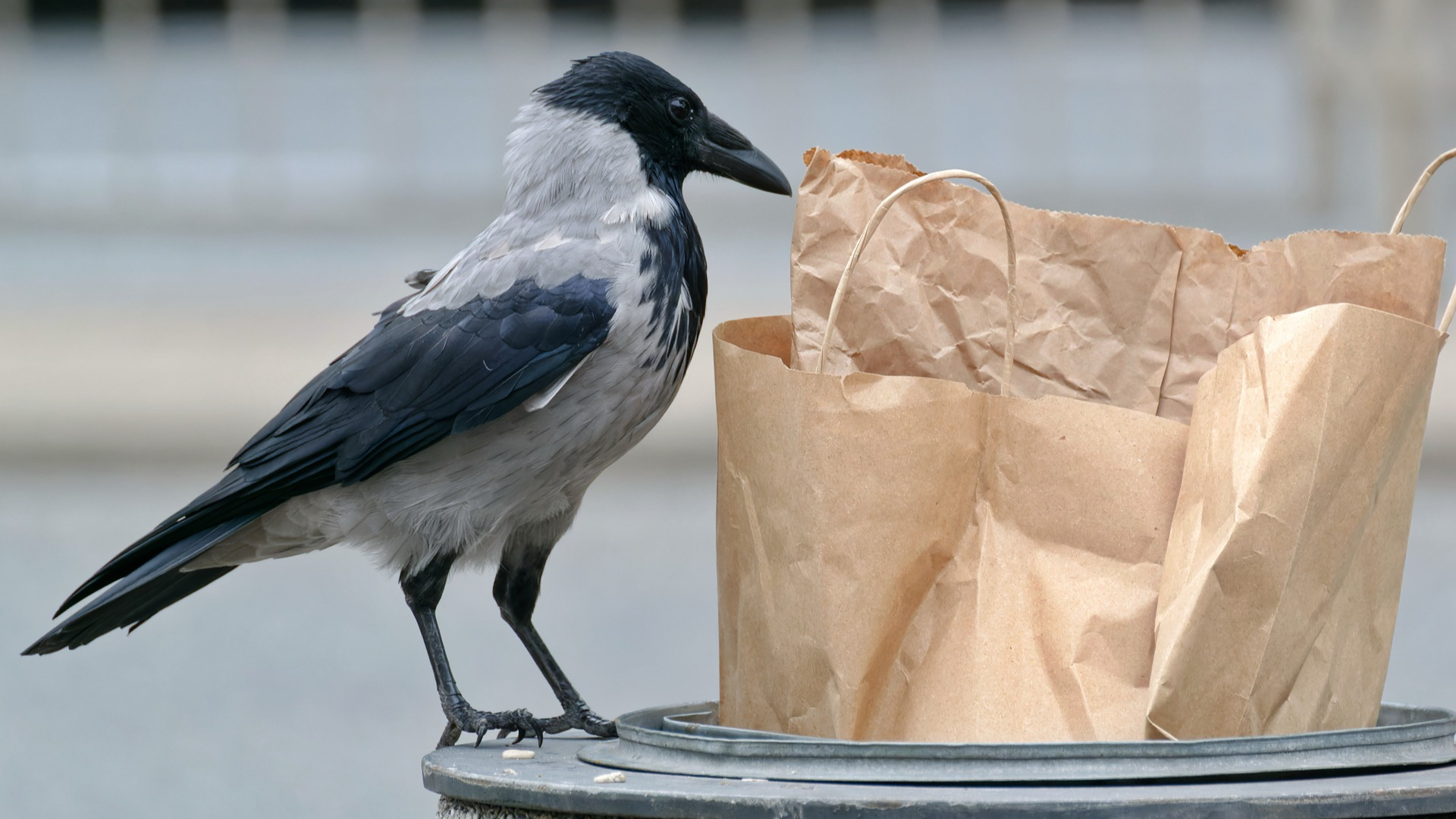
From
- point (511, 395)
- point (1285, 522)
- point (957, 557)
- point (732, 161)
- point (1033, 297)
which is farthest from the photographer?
point (732, 161)

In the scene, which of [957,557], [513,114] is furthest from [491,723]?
[513,114]

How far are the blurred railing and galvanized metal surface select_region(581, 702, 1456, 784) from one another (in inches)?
147

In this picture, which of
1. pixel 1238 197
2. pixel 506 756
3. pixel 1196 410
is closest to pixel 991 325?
pixel 1196 410

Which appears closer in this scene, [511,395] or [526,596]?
[511,395]

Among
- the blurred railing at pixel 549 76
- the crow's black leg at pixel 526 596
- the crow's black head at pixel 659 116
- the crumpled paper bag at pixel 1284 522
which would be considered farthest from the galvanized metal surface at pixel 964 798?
the blurred railing at pixel 549 76

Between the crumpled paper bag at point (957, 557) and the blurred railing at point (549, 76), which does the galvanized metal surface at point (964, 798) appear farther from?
the blurred railing at point (549, 76)

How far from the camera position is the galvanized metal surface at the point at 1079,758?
3.72 feet

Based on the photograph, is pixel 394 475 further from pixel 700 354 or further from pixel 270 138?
pixel 270 138

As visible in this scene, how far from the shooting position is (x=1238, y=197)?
4.79 meters

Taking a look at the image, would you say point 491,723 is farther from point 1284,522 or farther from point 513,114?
point 513,114

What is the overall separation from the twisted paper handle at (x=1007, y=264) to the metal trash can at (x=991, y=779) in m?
0.36

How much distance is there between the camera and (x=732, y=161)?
196 centimetres

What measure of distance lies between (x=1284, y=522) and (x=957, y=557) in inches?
11.2

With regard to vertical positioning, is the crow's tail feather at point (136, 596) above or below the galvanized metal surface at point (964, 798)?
below
